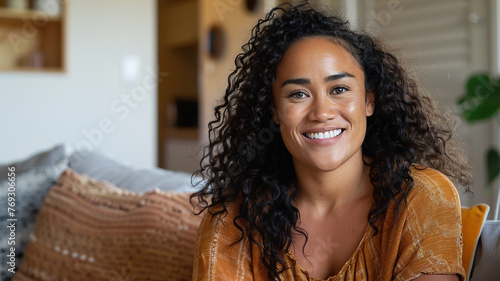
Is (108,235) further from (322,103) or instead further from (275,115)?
(322,103)

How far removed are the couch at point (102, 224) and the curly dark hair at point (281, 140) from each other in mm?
158

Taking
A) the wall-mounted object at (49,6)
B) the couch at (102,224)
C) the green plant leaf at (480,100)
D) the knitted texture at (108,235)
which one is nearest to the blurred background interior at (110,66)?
the wall-mounted object at (49,6)

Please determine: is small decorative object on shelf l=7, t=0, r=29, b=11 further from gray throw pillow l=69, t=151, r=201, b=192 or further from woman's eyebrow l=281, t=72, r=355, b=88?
woman's eyebrow l=281, t=72, r=355, b=88

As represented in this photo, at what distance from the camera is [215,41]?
484 centimetres

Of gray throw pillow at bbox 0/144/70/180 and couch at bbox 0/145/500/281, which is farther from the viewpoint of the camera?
gray throw pillow at bbox 0/144/70/180

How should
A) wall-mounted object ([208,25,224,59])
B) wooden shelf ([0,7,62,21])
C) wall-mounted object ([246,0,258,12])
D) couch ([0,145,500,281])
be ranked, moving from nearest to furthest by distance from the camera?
couch ([0,145,500,281])
wooden shelf ([0,7,62,21])
wall-mounted object ([246,0,258,12])
wall-mounted object ([208,25,224,59])

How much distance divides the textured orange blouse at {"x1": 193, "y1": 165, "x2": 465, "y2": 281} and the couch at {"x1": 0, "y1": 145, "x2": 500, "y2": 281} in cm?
10

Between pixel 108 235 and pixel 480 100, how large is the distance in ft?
5.62

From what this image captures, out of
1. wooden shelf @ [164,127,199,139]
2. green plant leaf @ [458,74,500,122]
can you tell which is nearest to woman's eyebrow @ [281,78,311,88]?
green plant leaf @ [458,74,500,122]

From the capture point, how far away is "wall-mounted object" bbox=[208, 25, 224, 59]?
4.81 meters

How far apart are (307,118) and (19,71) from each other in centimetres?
231

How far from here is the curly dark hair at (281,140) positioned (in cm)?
132

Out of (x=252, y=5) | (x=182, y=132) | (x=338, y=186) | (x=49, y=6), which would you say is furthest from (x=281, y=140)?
(x=182, y=132)

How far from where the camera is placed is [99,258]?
165cm
